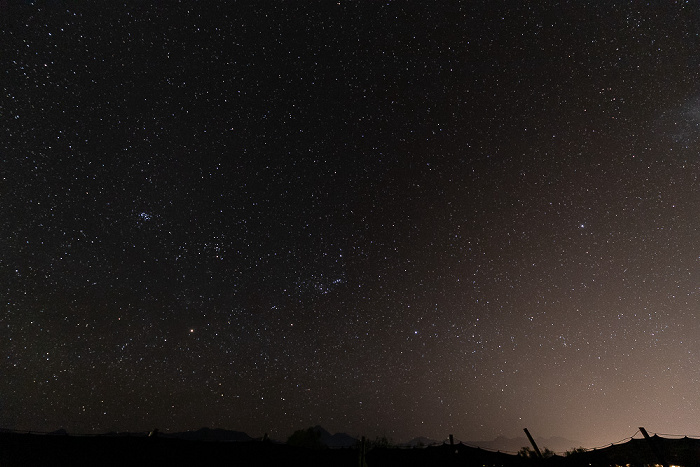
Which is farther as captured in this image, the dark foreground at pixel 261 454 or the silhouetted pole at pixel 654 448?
the silhouetted pole at pixel 654 448

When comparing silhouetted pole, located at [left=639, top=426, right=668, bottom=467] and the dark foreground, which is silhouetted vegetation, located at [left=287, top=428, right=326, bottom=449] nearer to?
the dark foreground

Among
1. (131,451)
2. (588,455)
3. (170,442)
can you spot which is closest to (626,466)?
(588,455)

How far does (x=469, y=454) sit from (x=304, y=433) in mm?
26575

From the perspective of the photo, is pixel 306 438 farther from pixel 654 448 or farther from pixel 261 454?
pixel 654 448

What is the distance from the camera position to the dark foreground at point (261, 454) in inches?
750

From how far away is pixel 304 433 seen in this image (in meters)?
44.1

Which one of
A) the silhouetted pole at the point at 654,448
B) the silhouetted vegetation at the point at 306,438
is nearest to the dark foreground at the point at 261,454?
the silhouetted pole at the point at 654,448

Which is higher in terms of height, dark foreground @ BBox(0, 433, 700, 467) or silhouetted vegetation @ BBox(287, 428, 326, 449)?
silhouetted vegetation @ BBox(287, 428, 326, 449)

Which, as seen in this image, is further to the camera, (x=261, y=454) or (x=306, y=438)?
(x=306, y=438)

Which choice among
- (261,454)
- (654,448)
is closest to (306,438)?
(261,454)

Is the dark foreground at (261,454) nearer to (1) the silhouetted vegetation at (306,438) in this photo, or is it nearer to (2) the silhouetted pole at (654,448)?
(2) the silhouetted pole at (654,448)

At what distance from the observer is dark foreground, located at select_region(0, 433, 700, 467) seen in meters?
19.1

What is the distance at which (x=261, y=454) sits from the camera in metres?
22.0

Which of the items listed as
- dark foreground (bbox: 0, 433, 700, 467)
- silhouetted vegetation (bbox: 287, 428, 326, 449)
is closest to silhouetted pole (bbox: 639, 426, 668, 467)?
dark foreground (bbox: 0, 433, 700, 467)
